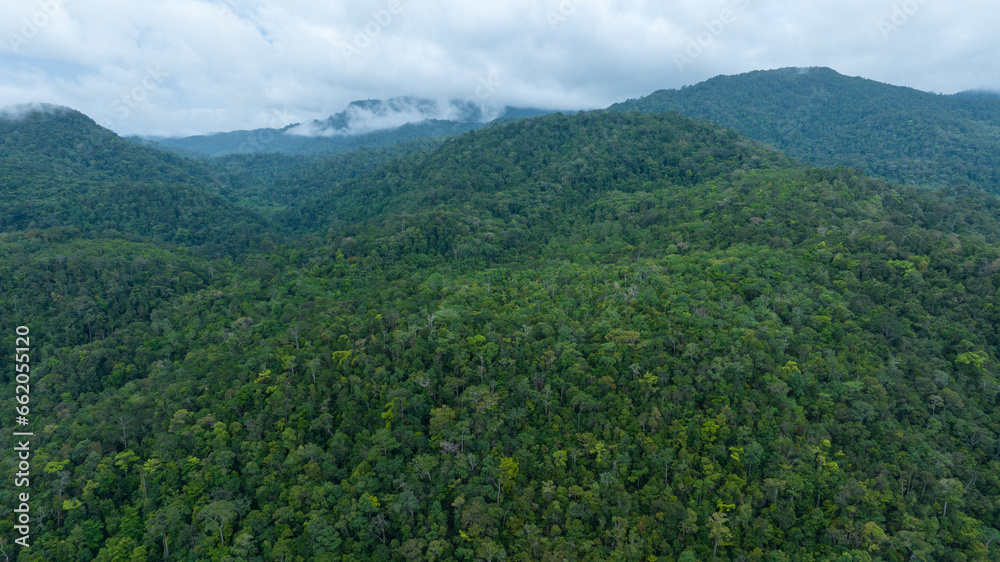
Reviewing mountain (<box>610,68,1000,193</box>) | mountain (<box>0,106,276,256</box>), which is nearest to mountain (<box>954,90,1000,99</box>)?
mountain (<box>610,68,1000,193</box>)

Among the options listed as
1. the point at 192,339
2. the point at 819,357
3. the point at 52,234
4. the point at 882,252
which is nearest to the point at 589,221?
the point at 882,252

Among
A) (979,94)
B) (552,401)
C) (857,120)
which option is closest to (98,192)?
(552,401)

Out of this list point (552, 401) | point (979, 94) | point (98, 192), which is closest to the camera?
point (552, 401)

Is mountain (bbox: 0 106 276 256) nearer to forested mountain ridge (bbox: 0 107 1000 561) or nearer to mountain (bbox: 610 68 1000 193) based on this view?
forested mountain ridge (bbox: 0 107 1000 561)

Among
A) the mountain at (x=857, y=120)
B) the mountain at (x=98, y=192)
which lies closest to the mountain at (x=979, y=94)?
the mountain at (x=857, y=120)

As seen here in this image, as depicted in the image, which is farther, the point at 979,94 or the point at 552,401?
the point at 979,94

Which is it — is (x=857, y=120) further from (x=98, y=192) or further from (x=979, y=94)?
(x=98, y=192)
